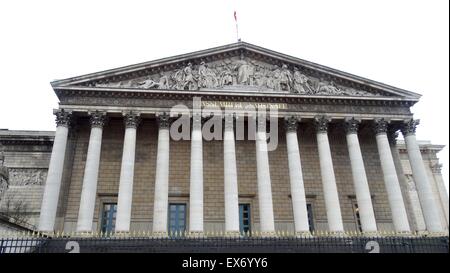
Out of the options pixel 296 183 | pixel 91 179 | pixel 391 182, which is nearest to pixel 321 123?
pixel 296 183

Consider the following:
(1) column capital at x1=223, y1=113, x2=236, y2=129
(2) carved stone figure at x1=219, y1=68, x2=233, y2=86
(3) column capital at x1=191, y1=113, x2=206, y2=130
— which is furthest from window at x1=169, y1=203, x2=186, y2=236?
(2) carved stone figure at x1=219, y1=68, x2=233, y2=86

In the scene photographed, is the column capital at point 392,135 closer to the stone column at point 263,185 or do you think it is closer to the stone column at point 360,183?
the stone column at point 360,183

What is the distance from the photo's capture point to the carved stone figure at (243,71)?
2142 cm

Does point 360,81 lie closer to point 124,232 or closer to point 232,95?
point 232,95

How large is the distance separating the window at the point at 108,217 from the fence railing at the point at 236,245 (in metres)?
4.16

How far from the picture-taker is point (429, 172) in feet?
102

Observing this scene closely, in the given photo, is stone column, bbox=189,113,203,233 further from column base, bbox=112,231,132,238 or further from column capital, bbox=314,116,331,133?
column capital, bbox=314,116,331,133

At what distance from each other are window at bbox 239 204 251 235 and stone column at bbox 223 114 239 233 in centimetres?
238

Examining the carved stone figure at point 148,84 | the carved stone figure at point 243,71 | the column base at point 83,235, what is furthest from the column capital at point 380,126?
the column base at point 83,235

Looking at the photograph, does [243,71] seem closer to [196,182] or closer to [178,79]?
[178,79]

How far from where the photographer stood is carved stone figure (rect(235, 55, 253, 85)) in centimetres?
2142

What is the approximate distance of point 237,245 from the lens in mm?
14547

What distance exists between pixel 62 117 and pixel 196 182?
25.7ft

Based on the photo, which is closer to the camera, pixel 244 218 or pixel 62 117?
pixel 62 117
